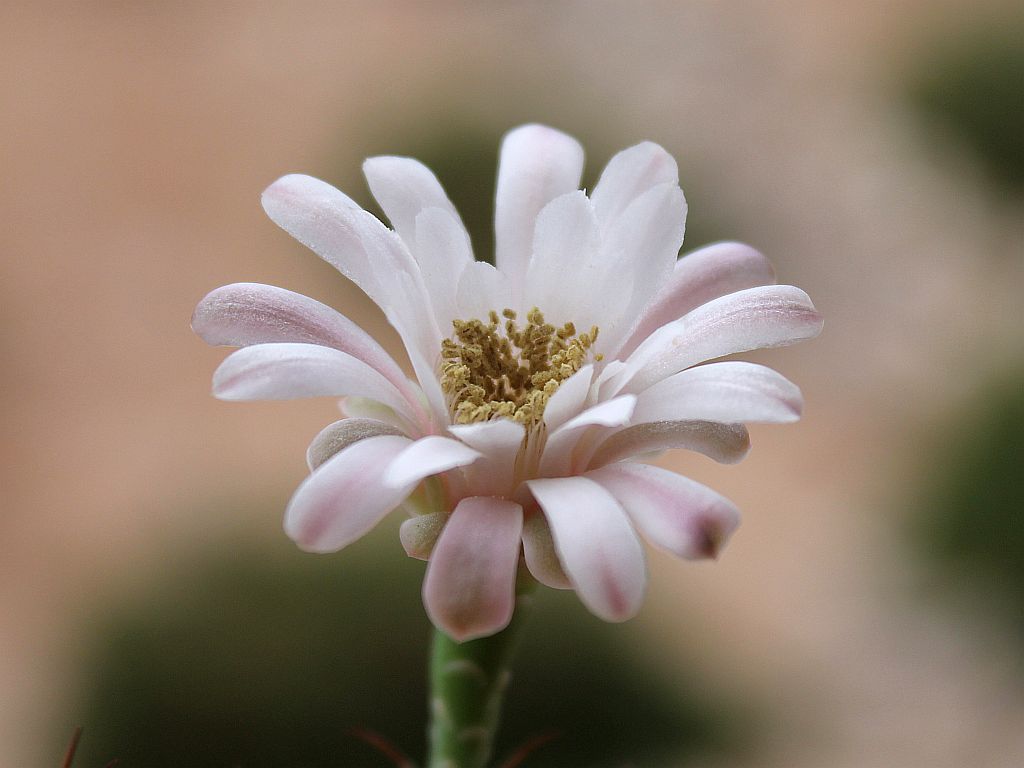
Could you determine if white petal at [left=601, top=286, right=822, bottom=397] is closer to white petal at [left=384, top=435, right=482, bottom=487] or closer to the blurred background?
white petal at [left=384, top=435, right=482, bottom=487]

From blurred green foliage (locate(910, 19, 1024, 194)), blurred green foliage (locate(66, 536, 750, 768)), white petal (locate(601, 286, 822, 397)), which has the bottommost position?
blurred green foliage (locate(66, 536, 750, 768))

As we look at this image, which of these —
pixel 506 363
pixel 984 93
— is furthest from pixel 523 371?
pixel 984 93

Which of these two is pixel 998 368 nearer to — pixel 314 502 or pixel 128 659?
pixel 128 659

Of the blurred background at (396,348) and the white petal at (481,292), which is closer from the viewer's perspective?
the white petal at (481,292)

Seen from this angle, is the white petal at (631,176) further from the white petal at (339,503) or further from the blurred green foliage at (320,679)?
the blurred green foliage at (320,679)

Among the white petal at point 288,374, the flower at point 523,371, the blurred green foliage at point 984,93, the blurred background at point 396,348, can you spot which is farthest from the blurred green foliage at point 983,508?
the white petal at point 288,374

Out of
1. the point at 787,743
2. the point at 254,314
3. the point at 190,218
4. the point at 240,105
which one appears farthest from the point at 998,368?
the point at 240,105

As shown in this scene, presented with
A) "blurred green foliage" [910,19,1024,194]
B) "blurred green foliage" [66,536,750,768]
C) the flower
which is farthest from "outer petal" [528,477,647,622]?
"blurred green foliage" [910,19,1024,194]
